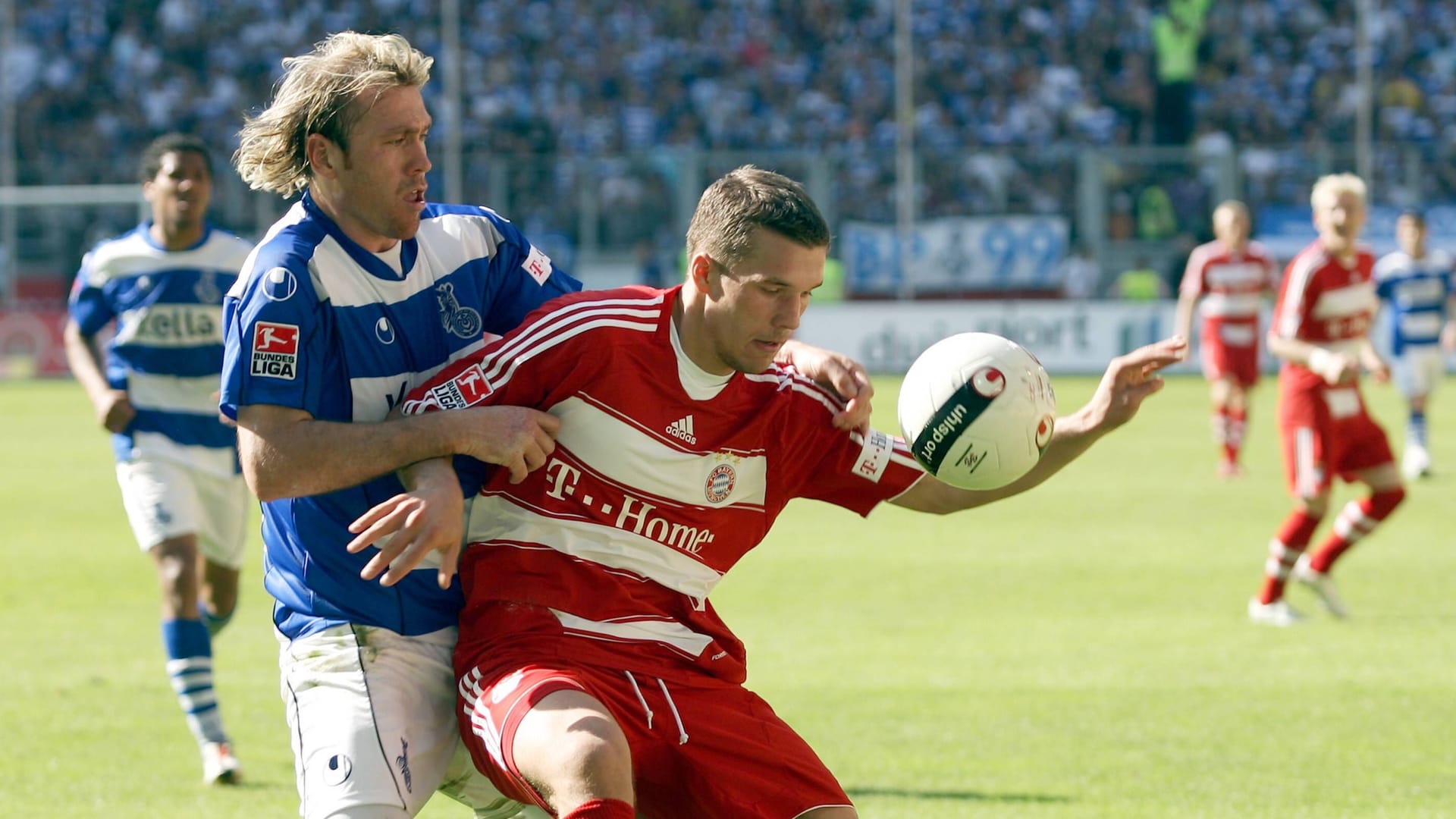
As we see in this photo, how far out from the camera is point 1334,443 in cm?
989

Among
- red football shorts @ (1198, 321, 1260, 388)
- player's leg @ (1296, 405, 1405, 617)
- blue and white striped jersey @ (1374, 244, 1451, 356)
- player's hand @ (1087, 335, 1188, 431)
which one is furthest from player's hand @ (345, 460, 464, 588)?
blue and white striped jersey @ (1374, 244, 1451, 356)

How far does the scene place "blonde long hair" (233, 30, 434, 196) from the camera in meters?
3.86

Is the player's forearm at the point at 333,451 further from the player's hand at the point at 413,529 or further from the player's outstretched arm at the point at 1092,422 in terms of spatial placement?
the player's outstretched arm at the point at 1092,422

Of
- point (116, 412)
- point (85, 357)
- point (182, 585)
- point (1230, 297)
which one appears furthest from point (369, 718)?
point (1230, 297)

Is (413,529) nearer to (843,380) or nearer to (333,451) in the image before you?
(333,451)

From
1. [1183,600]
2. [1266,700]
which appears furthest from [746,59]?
[1266,700]

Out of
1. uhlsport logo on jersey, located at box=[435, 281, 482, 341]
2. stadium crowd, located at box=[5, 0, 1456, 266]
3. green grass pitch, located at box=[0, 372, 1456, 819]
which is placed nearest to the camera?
uhlsport logo on jersey, located at box=[435, 281, 482, 341]

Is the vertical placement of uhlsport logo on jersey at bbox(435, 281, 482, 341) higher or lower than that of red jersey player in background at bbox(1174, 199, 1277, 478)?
higher

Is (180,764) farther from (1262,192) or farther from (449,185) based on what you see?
(1262,192)

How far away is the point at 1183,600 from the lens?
10484 mm

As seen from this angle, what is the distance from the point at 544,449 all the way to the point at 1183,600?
744 centimetres

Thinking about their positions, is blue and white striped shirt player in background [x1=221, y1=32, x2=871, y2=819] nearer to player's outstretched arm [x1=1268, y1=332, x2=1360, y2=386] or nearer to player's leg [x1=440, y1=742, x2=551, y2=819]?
player's leg [x1=440, y1=742, x2=551, y2=819]

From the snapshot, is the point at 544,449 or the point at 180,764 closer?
the point at 544,449

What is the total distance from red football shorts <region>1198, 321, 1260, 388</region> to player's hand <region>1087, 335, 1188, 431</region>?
45.1 ft
